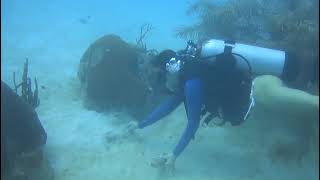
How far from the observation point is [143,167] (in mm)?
6297

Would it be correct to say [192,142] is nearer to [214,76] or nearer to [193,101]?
[193,101]

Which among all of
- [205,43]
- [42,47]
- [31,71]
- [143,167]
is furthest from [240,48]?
[42,47]

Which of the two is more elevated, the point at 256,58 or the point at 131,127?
the point at 256,58

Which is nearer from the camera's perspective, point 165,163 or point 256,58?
point 256,58

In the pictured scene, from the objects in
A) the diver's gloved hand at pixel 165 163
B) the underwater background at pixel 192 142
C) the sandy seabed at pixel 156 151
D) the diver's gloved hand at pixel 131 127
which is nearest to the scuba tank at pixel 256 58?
the underwater background at pixel 192 142

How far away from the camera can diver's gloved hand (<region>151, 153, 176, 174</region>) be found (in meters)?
5.75

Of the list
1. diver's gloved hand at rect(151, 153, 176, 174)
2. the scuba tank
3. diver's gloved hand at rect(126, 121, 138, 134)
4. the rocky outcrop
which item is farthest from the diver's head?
the rocky outcrop

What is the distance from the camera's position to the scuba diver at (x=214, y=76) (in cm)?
552

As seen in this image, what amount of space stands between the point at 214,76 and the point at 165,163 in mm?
1477

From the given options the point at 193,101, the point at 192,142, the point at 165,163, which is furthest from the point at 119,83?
the point at 193,101

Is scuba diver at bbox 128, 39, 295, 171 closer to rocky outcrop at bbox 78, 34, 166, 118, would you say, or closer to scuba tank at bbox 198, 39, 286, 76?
scuba tank at bbox 198, 39, 286, 76

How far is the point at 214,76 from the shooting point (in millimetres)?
5527

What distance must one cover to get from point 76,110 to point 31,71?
3.86 metres

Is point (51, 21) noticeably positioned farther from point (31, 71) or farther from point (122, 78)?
point (122, 78)
